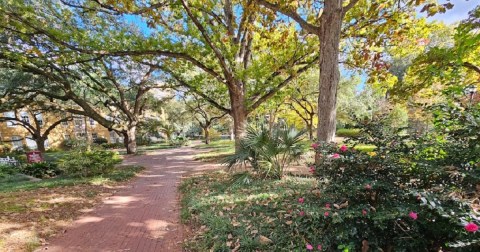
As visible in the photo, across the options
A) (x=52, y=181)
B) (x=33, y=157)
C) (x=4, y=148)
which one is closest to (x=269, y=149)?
(x=52, y=181)

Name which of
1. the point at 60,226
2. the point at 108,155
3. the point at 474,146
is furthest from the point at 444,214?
the point at 108,155

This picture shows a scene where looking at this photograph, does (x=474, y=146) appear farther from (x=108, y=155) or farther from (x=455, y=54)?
(x=108, y=155)

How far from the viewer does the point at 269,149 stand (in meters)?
6.32

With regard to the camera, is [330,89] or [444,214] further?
[330,89]

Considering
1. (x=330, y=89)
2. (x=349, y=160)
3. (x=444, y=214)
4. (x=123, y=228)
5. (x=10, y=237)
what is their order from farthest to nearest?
(x=330, y=89), (x=123, y=228), (x=10, y=237), (x=349, y=160), (x=444, y=214)

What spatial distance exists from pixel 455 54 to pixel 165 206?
25.6ft

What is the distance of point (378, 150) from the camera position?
275 centimetres

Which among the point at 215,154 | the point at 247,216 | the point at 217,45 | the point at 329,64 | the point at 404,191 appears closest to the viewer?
the point at 404,191

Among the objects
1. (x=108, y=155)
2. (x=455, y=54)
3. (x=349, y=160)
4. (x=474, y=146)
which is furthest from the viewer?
(x=108, y=155)

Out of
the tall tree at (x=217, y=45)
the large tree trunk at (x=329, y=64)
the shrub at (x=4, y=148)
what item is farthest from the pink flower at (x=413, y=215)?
the shrub at (x=4, y=148)

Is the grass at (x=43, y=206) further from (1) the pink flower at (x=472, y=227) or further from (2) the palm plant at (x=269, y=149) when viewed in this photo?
(1) the pink flower at (x=472, y=227)

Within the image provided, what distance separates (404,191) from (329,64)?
10.0 ft

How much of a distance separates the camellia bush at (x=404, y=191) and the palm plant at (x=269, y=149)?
3278 millimetres

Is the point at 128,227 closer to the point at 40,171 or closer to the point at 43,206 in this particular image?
the point at 43,206
